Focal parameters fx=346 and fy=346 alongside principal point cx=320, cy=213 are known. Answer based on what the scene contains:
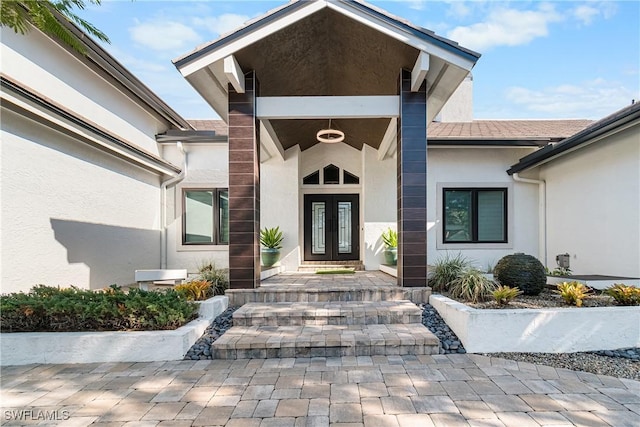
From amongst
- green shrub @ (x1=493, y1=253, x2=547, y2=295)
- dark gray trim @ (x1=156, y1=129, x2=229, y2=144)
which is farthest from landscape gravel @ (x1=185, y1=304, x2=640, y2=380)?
dark gray trim @ (x1=156, y1=129, x2=229, y2=144)

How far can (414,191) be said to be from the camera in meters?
6.02

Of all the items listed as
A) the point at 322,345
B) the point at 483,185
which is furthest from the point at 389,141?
the point at 322,345

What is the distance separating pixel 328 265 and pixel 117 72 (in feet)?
23.2

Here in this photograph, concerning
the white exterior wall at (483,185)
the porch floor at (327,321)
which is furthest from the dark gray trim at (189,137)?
the white exterior wall at (483,185)

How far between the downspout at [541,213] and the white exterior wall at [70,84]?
9872mm

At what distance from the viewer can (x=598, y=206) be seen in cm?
698

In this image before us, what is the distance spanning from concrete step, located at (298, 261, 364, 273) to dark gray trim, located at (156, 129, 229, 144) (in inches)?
163

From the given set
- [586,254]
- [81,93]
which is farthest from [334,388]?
[81,93]

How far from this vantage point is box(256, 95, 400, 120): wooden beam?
244 inches

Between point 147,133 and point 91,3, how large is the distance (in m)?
6.02

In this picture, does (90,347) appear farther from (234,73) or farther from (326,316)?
(234,73)

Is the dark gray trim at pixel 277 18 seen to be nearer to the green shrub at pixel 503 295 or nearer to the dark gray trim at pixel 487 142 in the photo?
the dark gray trim at pixel 487 142

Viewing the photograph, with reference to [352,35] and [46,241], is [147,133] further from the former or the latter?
[352,35]

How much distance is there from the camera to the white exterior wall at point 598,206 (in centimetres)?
620
